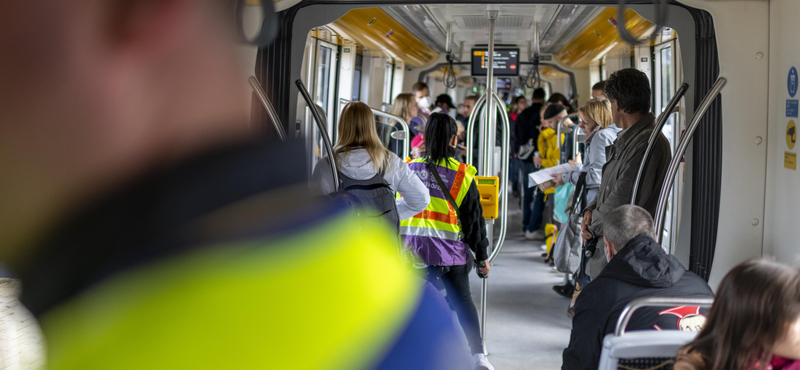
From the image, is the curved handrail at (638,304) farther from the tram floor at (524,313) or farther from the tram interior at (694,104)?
the tram floor at (524,313)

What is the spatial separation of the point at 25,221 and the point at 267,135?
185mm

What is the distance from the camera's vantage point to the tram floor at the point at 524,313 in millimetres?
3562

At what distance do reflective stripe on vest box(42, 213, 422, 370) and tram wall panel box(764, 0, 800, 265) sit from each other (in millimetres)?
2484

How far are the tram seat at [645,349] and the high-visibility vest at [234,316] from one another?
1120mm

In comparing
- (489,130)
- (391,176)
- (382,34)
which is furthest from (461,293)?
(382,34)

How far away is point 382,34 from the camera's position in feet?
14.4

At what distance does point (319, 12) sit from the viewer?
282 cm

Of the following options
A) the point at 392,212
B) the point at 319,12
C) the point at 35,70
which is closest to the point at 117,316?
the point at 35,70

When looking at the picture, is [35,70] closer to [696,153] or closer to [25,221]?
[25,221]

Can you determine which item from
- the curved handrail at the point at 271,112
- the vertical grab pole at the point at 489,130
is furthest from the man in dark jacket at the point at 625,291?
the vertical grab pole at the point at 489,130

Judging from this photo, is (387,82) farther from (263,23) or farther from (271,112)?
(263,23)

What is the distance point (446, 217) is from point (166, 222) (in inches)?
102

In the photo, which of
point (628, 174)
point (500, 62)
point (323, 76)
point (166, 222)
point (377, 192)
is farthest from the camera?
point (500, 62)

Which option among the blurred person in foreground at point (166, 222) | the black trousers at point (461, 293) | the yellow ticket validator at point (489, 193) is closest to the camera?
the blurred person in foreground at point (166, 222)
